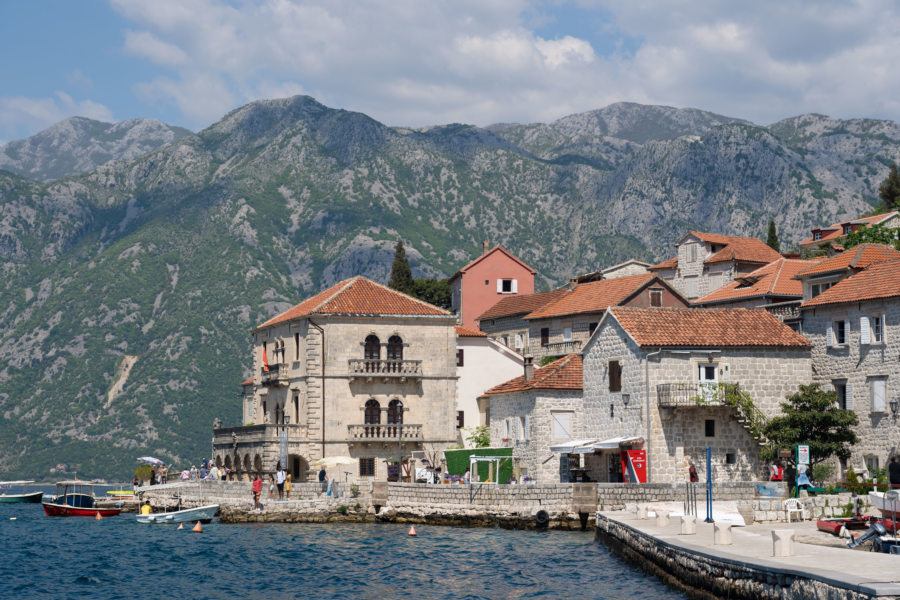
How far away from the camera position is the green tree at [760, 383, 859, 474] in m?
52.0

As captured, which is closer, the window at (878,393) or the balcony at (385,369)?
the window at (878,393)

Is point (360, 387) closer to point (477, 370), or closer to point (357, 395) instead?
point (357, 395)

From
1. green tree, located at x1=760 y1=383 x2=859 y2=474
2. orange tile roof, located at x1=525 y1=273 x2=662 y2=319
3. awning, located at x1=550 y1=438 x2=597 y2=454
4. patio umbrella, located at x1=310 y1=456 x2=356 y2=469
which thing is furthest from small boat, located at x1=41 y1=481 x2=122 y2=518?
green tree, located at x1=760 y1=383 x2=859 y2=474

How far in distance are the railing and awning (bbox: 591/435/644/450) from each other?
17.7m

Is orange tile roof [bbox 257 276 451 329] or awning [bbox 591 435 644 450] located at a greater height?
orange tile roof [bbox 257 276 451 329]

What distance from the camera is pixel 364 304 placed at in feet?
229

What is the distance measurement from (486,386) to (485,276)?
2948 cm

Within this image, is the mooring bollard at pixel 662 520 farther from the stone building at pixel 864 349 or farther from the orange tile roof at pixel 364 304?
the orange tile roof at pixel 364 304

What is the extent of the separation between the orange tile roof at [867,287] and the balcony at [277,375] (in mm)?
31193

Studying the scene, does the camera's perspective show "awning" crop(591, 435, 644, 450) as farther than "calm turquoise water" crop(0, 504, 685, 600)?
Yes

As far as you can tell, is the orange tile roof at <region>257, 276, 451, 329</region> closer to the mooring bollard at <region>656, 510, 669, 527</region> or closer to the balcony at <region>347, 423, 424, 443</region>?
the balcony at <region>347, 423, 424, 443</region>

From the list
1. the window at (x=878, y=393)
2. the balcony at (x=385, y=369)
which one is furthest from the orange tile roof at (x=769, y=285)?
the balcony at (x=385, y=369)

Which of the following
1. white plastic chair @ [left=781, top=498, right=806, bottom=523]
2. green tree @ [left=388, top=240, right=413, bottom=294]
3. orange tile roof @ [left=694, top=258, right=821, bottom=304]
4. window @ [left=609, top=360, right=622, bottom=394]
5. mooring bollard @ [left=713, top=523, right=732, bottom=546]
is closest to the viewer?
mooring bollard @ [left=713, top=523, right=732, bottom=546]

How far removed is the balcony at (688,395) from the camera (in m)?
52.1
